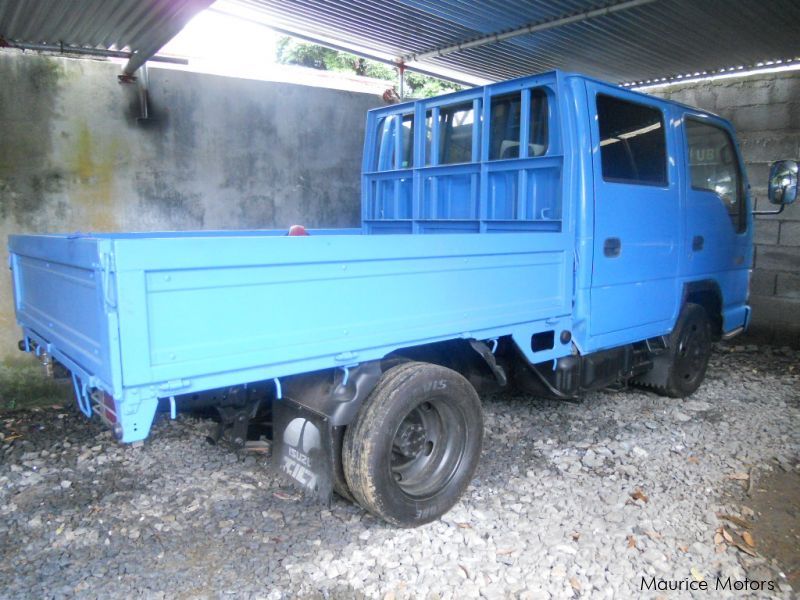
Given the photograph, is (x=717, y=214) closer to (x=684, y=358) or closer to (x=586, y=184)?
(x=684, y=358)

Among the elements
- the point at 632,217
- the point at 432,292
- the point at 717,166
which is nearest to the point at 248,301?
the point at 432,292

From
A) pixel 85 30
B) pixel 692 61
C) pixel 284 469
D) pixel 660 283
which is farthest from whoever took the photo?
pixel 692 61

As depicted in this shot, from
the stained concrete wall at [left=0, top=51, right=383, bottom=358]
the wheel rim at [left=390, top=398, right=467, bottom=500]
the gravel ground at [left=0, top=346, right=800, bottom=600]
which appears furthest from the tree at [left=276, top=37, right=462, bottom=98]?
the wheel rim at [left=390, top=398, right=467, bottom=500]

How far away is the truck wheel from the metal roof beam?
3801 millimetres

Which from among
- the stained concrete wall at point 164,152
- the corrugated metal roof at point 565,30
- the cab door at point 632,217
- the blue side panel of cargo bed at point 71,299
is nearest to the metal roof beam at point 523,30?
the corrugated metal roof at point 565,30

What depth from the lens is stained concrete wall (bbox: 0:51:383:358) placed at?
183 inches

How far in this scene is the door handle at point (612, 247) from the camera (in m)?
3.63

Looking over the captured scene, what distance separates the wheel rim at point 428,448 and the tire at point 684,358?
2.29 meters

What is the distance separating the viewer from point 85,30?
4633mm

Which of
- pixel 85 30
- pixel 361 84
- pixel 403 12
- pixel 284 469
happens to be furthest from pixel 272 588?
pixel 361 84

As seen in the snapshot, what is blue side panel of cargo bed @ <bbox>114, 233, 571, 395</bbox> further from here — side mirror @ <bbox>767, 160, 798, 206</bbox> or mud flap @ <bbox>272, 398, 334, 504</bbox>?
side mirror @ <bbox>767, 160, 798, 206</bbox>

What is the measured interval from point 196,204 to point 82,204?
2.99 feet

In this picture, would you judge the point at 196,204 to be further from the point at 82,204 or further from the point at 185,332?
the point at 185,332

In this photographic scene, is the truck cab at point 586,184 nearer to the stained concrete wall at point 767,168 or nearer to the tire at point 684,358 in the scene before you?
the tire at point 684,358
